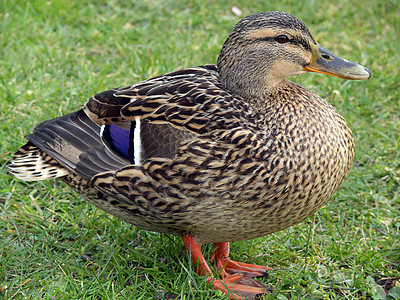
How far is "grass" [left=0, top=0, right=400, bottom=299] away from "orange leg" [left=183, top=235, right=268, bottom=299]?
0.25 ft

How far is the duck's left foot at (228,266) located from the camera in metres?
3.40

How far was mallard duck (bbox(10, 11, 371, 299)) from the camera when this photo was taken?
2902 millimetres

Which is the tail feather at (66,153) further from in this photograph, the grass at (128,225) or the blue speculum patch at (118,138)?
the grass at (128,225)

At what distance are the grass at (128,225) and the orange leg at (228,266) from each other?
8 centimetres

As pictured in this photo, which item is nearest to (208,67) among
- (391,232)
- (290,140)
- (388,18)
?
(290,140)

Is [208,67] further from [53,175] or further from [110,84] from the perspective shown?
[110,84]

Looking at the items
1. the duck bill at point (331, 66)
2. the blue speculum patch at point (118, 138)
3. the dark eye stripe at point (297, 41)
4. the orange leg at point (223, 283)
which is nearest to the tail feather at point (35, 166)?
the blue speculum patch at point (118, 138)

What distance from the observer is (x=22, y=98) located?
4672 millimetres

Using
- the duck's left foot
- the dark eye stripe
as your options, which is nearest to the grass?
the duck's left foot

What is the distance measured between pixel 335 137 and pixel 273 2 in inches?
139

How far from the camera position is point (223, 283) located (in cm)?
323

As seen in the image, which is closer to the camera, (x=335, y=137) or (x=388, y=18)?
(x=335, y=137)

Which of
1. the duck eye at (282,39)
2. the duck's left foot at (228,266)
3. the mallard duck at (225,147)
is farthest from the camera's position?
the duck's left foot at (228,266)

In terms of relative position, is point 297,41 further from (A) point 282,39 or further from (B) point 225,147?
(B) point 225,147
